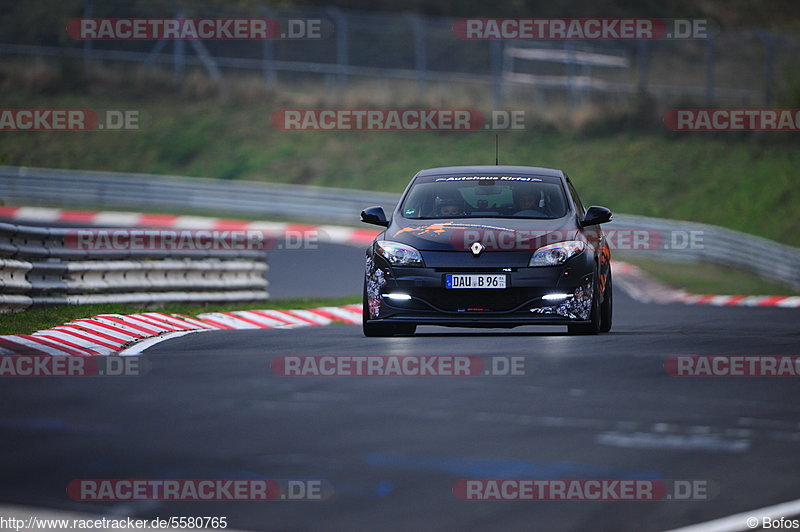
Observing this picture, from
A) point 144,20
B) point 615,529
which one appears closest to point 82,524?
point 615,529

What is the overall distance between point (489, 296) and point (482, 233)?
0.57 metres

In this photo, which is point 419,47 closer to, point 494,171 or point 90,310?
point 90,310

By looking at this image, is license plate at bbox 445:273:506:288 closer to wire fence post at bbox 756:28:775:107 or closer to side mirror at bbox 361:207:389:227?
side mirror at bbox 361:207:389:227


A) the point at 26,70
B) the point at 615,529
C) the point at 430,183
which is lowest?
the point at 615,529

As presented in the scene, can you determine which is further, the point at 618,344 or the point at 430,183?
the point at 430,183

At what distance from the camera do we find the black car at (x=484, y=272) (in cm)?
1151

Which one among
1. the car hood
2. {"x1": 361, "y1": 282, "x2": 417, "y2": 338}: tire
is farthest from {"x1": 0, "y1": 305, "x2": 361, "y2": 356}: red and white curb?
the car hood

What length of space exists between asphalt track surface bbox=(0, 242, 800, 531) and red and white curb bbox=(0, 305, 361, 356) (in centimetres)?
76

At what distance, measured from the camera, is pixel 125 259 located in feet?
54.0

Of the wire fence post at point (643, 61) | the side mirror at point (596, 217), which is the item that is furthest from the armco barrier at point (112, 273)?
the wire fence post at point (643, 61)

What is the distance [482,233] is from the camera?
11.7 m

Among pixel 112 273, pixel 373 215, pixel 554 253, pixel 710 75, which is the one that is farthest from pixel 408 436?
pixel 710 75

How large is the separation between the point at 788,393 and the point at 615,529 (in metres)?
3.80

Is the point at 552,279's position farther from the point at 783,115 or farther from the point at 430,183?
the point at 783,115
